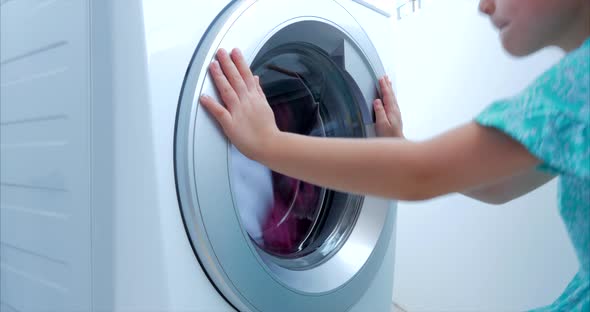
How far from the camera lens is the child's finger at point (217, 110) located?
0.60m

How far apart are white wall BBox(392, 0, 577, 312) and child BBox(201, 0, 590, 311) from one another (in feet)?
1.33

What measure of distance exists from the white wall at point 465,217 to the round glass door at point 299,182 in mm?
199

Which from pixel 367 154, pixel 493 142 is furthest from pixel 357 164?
pixel 493 142

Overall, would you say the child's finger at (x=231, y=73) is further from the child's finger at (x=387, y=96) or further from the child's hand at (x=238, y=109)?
the child's finger at (x=387, y=96)

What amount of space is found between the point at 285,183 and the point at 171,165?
346mm

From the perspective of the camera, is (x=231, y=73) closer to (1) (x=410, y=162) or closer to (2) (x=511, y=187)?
(1) (x=410, y=162)

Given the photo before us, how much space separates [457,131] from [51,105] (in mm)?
576

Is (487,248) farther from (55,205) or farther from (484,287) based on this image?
(55,205)

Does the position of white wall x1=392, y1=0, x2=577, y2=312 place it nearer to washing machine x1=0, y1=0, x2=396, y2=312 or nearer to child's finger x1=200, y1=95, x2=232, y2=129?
washing machine x1=0, y1=0, x2=396, y2=312

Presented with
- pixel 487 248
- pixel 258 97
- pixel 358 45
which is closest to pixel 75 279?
pixel 258 97

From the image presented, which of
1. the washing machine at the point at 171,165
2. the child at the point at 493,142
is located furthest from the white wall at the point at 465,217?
the child at the point at 493,142

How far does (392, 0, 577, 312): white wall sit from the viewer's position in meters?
1.04

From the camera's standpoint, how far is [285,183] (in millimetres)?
900

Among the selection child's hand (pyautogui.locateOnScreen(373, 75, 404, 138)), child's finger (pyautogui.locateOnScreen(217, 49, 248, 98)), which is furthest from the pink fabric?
child's finger (pyautogui.locateOnScreen(217, 49, 248, 98))
